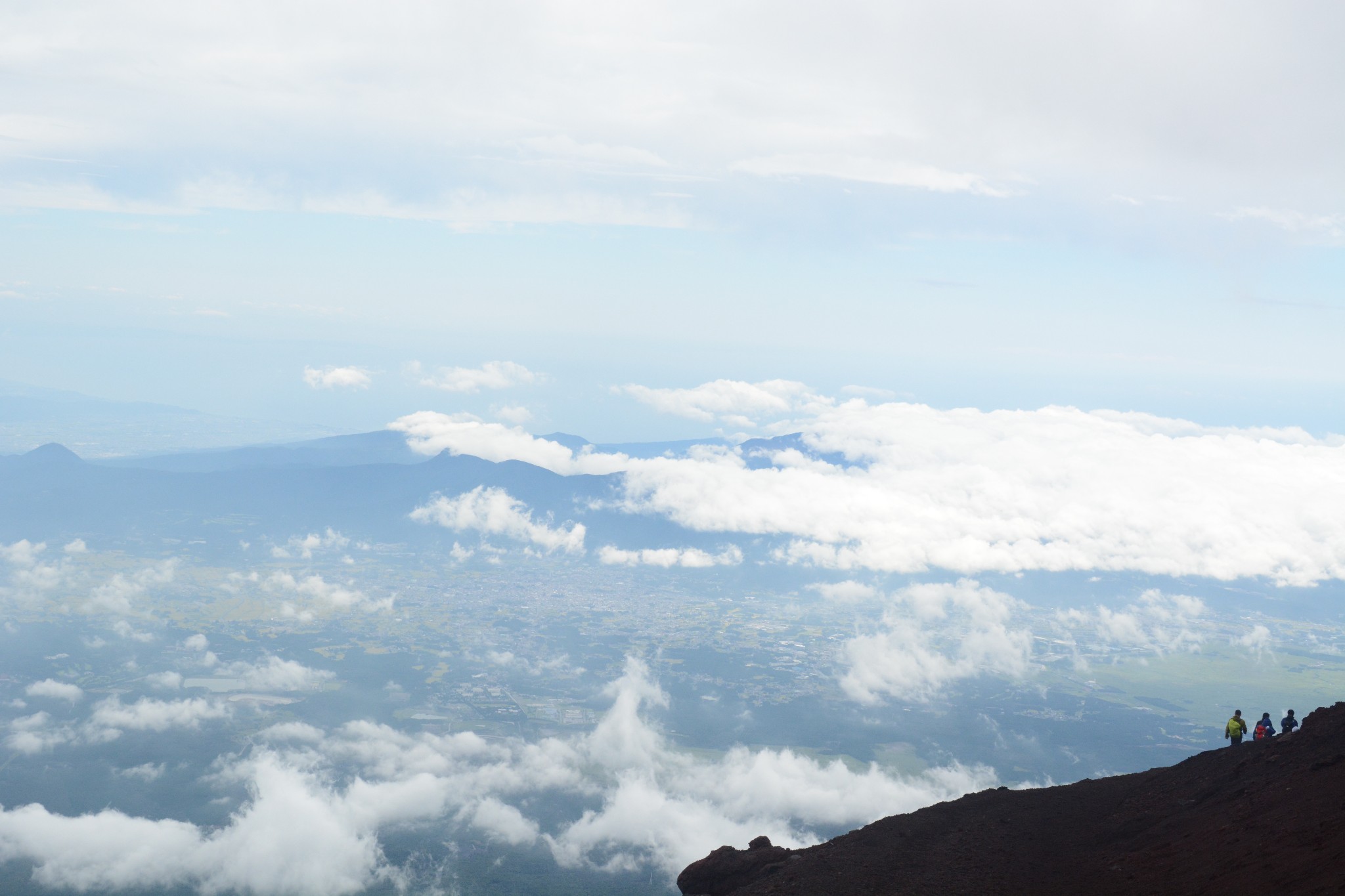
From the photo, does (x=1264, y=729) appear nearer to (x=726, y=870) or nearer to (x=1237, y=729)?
(x=1237, y=729)

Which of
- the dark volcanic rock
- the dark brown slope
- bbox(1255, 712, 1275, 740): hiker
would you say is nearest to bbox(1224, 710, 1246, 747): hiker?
bbox(1255, 712, 1275, 740): hiker

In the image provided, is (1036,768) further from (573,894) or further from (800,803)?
(573,894)

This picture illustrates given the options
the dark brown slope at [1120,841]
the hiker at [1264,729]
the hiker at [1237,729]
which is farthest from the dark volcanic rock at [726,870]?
the hiker at [1264,729]

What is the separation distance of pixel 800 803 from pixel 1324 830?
162m

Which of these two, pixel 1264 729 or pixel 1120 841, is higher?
pixel 1264 729

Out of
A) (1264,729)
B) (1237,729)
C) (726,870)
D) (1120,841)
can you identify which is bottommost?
(726,870)

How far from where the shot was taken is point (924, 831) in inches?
1411

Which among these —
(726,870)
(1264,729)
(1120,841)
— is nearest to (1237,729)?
(1264,729)

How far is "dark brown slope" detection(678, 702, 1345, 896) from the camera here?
78.6 feet

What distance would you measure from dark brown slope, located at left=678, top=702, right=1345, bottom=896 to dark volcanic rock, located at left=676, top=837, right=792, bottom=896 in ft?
0.21

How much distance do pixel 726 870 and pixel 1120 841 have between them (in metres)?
15.7

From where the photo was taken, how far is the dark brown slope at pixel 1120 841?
24.0 m

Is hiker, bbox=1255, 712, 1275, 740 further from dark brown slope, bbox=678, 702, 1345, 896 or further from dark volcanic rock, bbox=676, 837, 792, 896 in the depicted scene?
dark volcanic rock, bbox=676, 837, 792, 896

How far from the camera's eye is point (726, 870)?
3678 cm
